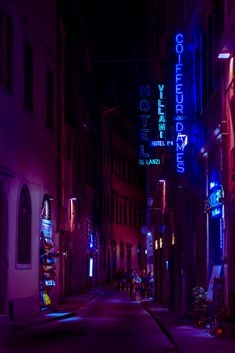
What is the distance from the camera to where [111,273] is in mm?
87062

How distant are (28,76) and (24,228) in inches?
244

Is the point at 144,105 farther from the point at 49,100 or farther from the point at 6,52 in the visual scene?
the point at 6,52

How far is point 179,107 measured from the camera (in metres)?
30.5

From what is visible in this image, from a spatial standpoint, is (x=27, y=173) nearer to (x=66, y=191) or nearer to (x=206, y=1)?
(x=206, y=1)

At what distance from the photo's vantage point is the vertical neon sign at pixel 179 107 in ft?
98.6

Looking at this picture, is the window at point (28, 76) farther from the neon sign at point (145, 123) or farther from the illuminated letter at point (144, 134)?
the illuminated letter at point (144, 134)

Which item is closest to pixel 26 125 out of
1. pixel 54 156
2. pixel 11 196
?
pixel 11 196

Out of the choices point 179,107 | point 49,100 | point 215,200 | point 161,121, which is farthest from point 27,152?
point 215,200

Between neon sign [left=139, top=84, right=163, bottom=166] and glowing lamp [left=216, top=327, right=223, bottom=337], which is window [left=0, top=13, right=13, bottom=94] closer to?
neon sign [left=139, top=84, right=163, bottom=166]

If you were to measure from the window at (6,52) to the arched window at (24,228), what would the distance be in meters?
4.43

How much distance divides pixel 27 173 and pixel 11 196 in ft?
9.94

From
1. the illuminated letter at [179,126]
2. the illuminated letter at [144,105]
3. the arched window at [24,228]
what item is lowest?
the arched window at [24,228]

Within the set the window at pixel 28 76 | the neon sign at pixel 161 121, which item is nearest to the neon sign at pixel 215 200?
the window at pixel 28 76

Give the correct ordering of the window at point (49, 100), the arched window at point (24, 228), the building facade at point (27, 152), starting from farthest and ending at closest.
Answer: the window at point (49, 100) < the arched window at point (24, 228) < the building facade at point (27, 152)
